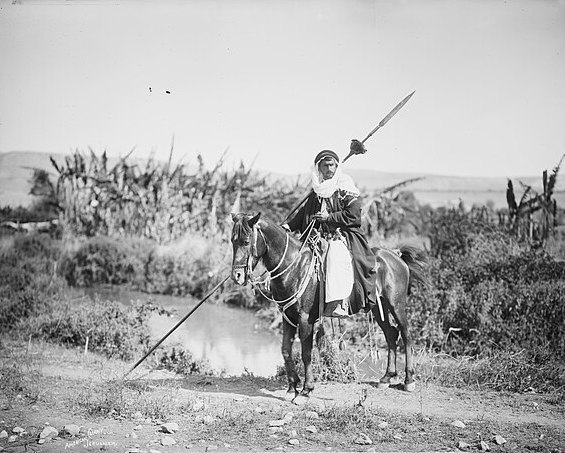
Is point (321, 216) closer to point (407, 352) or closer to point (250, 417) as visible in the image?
point (407, 352)

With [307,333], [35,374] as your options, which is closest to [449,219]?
[307,333]

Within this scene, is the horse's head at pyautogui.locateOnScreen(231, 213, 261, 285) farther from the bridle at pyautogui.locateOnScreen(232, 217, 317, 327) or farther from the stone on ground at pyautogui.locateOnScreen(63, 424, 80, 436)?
the stone on ground at pyautogui.locateOnScreen(63, 424, 80, 436)

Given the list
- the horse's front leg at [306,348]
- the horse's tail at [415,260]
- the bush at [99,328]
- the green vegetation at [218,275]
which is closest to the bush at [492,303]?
the green vegetation at [218,275]

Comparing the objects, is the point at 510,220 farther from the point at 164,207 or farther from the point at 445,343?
the point at 164,207

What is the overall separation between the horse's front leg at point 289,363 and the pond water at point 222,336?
2.10 metres

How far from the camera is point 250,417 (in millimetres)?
6363

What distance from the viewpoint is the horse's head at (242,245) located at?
6.58 m

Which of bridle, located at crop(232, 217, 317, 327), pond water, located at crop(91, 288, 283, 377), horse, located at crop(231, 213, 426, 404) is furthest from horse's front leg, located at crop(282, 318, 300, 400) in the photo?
pond water, located at crop(91, 288, 283, 377)

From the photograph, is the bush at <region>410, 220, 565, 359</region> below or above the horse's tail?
below

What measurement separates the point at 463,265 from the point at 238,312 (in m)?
6.06

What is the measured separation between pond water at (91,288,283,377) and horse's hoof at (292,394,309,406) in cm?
230

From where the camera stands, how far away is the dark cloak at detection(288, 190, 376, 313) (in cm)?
732

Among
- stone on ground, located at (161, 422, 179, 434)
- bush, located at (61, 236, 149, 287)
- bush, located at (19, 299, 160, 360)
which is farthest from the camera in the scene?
bush, located at (61, 236, 149, 287)

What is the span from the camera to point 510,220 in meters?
13.6
